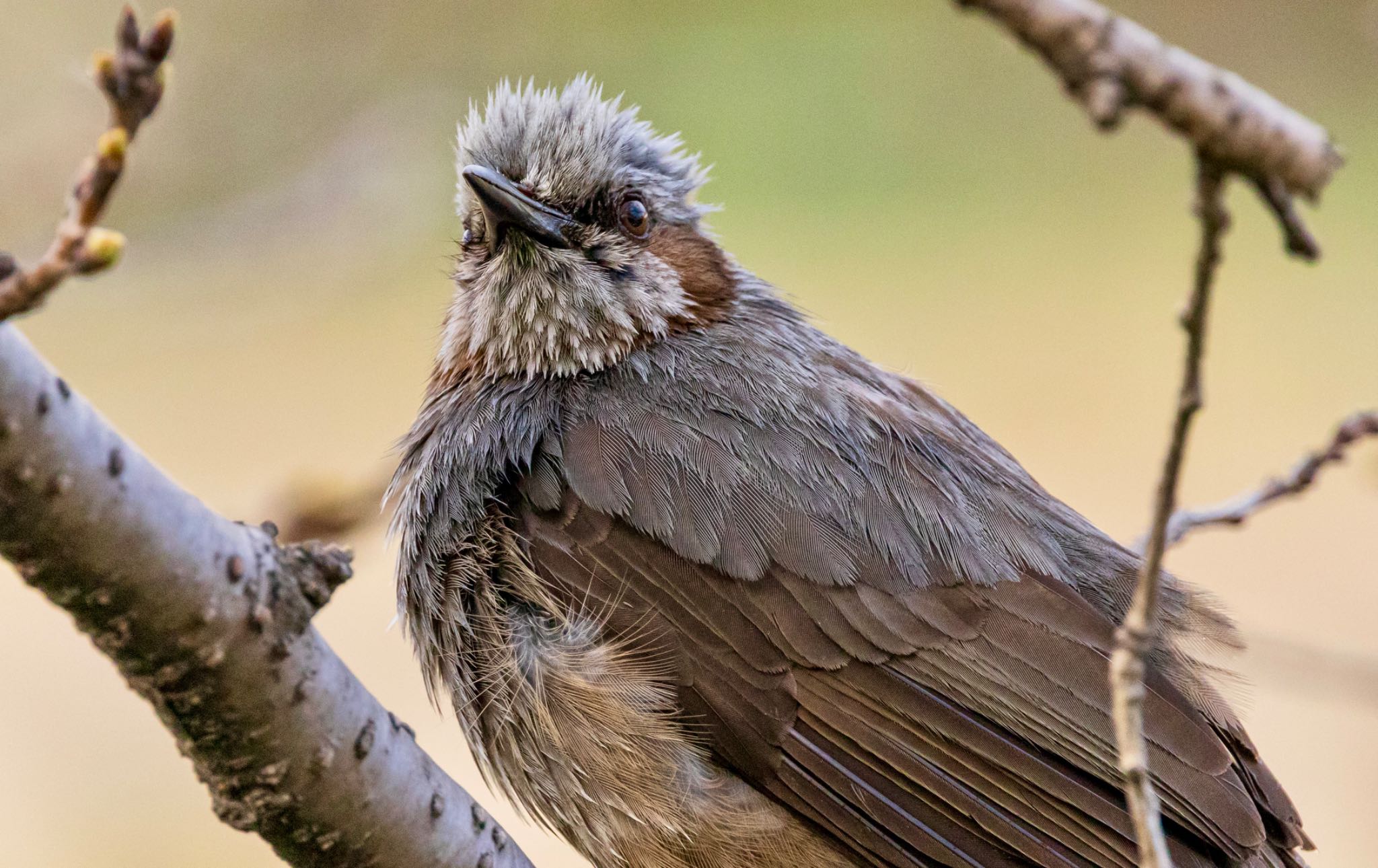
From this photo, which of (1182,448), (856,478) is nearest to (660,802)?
(856,478)

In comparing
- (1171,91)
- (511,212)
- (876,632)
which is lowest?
(876,632)

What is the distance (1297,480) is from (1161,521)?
1.06 meters

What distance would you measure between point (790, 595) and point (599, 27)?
17.4 feet

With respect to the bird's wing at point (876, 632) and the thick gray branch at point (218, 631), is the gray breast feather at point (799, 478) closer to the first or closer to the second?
the bird's wing at point (876, 632)

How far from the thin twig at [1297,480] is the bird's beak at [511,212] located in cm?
173

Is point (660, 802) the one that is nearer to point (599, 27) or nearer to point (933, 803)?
point (933, 803)

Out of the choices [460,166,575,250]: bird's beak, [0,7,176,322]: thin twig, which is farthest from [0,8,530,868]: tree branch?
[460,166,575,250]: bird's beak

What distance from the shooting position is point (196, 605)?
182cm

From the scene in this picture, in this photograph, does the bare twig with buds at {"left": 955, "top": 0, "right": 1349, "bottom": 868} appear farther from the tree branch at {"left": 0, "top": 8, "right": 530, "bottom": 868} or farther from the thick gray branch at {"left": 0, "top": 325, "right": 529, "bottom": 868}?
the thick gray branch at {"left": 0, "top": 325, "right": 529, "bottom": 868}

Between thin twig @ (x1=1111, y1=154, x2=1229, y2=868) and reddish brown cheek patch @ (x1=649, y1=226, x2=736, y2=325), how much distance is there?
219 cm

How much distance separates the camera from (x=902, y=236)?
784cm

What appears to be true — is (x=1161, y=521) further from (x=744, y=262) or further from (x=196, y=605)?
(x=744, y=262)

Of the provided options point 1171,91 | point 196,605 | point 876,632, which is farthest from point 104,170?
point 876,632

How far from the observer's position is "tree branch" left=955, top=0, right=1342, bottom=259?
1.16 m
